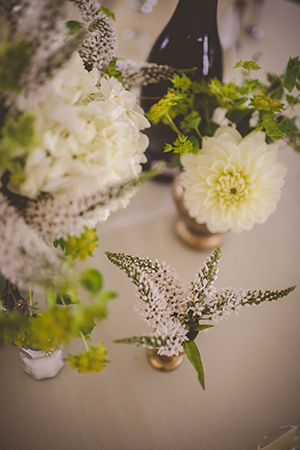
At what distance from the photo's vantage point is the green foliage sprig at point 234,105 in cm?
40

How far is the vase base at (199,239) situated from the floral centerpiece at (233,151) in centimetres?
13

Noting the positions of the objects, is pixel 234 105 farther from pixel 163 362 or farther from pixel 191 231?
pixel 163 362

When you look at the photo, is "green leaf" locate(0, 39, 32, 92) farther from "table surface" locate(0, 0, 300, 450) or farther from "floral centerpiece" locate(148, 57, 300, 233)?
"table surface" locate(0, 0, 300, 450)

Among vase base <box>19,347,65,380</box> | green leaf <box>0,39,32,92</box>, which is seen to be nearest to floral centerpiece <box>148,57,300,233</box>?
green leaf <box>0,39,32,92</box>

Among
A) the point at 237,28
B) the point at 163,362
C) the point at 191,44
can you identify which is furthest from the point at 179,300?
the point at 237,28

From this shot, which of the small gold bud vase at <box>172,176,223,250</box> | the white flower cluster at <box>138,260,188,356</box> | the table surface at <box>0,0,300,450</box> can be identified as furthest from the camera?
the small gold bud vase at <box>172,176,223,250</box>

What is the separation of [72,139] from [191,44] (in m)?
0.40

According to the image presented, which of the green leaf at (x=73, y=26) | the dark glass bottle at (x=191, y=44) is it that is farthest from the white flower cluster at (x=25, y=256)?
the dark glass bottle at (x=191, y=44)

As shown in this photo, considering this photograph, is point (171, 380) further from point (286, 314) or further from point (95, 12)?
point (95, 12)

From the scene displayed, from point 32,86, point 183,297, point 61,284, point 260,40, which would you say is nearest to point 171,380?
point 183,297

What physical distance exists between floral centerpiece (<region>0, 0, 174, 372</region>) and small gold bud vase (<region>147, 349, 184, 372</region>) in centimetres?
23

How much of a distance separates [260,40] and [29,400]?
139cm

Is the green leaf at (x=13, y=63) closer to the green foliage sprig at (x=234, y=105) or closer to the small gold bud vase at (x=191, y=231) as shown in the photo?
the green foliage sprig at (x=234, y=105)

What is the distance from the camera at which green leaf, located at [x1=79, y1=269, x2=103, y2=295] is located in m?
0.20
